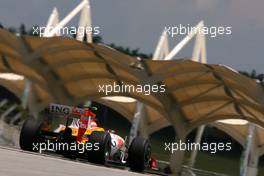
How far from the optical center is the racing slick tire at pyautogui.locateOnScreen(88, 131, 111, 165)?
17578mm

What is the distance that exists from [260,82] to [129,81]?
45.5 feet

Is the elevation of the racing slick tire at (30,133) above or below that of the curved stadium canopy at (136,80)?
below

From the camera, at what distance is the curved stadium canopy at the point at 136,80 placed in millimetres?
37725

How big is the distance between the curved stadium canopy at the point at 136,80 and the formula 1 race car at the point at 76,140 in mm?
15411

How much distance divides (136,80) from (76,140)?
1041 inches

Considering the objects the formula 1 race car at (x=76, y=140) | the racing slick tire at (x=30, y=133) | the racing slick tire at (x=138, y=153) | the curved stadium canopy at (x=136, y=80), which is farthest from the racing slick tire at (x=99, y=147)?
the curved stadium canopy at (x=136, y=80)

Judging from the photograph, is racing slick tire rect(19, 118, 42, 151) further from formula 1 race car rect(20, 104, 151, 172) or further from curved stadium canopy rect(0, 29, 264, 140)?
curved stadium canopy rect(0, 29, 264, 140)

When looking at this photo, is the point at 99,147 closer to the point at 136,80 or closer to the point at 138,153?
the point at 138,153

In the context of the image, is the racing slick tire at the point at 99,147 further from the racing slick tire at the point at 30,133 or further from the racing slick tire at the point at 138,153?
the racing slick tire at the point at 30,133

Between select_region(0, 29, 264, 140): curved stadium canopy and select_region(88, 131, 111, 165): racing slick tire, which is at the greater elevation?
select_region(0, 29, 264, 140): curved stadium canopy

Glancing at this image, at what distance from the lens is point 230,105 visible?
44594 mm

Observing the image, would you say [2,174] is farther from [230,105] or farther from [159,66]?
[230,105]

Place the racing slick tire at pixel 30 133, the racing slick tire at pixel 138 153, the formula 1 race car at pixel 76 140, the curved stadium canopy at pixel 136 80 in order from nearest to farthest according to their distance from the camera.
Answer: the formula 1 race car at pixel 76 140 < the racing slick tire at pixel 30 133 < the racing slick tire at pixel 138 153 < the curved stadium canopy at pixel 136 80

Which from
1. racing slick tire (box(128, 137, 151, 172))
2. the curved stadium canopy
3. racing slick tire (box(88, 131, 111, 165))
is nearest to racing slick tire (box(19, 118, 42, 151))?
racing slick tire (box(88, 131, 111, 165))
